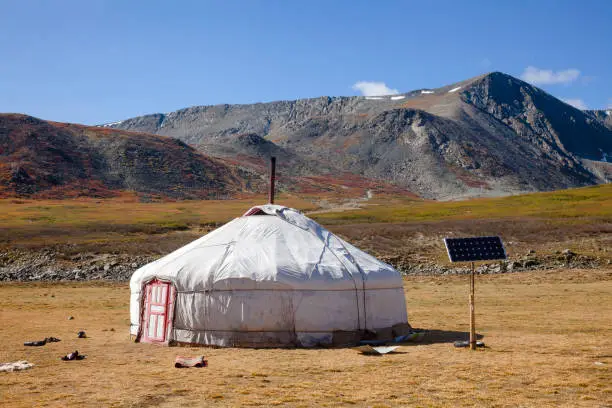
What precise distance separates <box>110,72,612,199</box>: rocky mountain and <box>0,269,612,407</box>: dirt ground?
300 feet

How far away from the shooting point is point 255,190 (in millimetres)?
97625

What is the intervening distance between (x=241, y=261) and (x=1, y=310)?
11.7 meters

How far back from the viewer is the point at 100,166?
92.8m

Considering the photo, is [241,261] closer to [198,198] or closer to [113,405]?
[113,405]

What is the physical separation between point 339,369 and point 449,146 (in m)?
125

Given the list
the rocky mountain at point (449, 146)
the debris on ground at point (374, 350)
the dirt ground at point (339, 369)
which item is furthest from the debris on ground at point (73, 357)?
the rocky mountain at point (449, 146)

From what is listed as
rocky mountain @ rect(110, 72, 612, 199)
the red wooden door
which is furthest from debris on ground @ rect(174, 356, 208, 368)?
rocky mountain @ rect(110, 72, 612, 199)

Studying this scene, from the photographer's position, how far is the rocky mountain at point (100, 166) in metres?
82.6

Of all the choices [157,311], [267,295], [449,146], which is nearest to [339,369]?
[267,295]

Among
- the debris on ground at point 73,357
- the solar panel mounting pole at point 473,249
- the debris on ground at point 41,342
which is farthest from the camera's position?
the debris on ground at point 41,342

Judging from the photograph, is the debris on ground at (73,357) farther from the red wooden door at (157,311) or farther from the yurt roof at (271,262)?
the yurt roof at (271,262)

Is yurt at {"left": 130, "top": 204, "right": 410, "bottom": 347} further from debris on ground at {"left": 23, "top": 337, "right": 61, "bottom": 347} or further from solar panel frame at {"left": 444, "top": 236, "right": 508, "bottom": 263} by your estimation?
solar panel frame at {"left": 444, "top": 236, "right": 508, "bottom": 263}

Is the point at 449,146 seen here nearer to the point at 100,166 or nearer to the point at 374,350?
the point at 100,166

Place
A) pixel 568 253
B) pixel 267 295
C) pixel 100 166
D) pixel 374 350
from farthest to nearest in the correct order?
1. pixel 100 166
2. pixel 568 253
3. pixel 267 295
4. pixel 374 350
